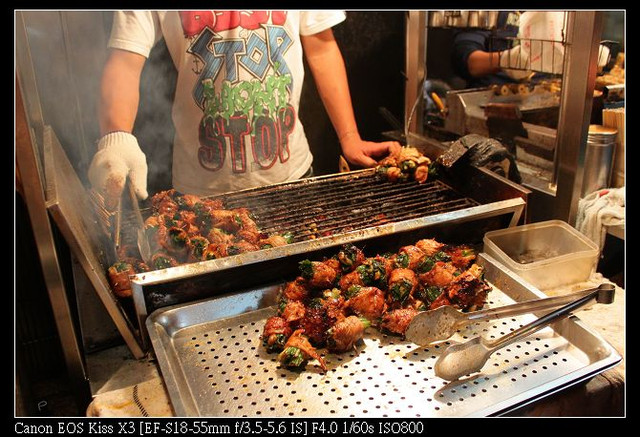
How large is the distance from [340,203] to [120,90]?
137 centimetres

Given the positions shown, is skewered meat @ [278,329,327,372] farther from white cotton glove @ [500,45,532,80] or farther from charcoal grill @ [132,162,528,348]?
white cotton glove @ [500,45,532,80]

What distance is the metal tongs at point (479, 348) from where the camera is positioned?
1715 millimetres

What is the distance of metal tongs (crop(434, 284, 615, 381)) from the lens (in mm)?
1715

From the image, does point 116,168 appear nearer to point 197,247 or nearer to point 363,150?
point 197,247

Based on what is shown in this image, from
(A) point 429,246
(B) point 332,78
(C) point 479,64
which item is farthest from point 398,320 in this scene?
(C) point 479,64

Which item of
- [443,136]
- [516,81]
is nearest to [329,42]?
[443,136]

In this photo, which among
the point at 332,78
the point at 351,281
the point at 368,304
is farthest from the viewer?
the point at 332,78

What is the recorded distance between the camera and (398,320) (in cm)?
191

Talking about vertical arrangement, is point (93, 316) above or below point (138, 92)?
below

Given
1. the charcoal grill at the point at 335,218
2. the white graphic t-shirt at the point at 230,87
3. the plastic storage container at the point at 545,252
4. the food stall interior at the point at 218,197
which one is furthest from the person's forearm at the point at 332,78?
the plastic storage container at the point at 545,252

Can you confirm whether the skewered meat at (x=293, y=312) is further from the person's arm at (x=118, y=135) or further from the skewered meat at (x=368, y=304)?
the person's arm at (x=118, y=135)

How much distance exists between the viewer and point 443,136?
4.07 meters

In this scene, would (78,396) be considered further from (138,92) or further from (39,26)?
(39,26)
